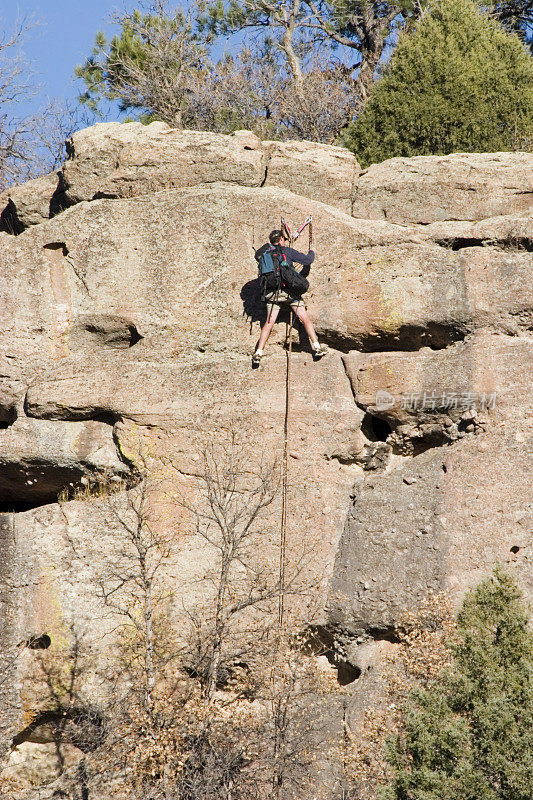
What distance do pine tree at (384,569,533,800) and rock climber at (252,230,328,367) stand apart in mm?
4350

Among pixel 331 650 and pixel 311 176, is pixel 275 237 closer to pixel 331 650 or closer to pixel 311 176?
pixel 311 176

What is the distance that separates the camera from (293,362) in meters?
13.7

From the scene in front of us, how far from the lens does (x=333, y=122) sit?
870 inches

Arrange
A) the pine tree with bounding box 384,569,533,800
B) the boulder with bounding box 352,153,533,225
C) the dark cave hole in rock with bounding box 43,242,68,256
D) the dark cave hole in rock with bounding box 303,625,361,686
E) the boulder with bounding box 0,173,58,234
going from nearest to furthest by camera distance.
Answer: the pine tree with bounding box 384,569,533,800 → the dark cave hole in rock with bounding box 303,625,361,686 → the boulder with bounding box 352,153,533,225 → the dark cave hole in rock with bounding box 43,242,68,256 → the boulder with bounding box 0,173,58,234

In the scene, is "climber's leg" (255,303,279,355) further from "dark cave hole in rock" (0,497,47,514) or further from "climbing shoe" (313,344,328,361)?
"dark cave hole in rock" (0,497,47,514)

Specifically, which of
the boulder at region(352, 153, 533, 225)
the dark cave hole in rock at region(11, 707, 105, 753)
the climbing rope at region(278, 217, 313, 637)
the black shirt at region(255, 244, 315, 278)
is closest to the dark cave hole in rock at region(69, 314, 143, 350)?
the black shirt at region(255, 244, 315, 278)

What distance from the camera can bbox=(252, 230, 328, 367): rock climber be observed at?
1356cm

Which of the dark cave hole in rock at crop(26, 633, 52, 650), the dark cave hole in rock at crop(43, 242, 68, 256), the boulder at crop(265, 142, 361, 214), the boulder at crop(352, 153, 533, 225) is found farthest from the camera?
the boulder at crop(265, 142, 361, 214)

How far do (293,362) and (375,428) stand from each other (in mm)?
1416

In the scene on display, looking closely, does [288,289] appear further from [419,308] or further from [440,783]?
[440,783]

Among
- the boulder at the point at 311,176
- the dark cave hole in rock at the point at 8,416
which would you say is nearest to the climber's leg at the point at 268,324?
the boulder at the point at 311,176

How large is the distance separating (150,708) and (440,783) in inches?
135

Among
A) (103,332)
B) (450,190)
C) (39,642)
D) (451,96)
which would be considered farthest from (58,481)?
(451,96)

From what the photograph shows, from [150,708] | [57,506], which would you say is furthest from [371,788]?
[57,506]
